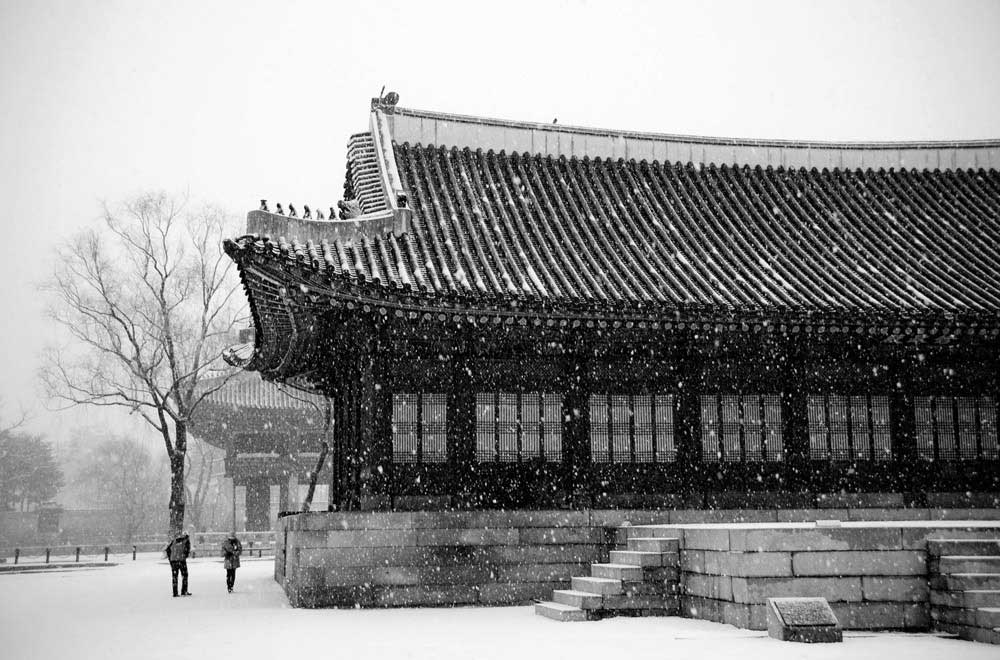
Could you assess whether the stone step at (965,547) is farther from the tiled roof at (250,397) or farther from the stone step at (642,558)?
the tiled roof at (250,397)

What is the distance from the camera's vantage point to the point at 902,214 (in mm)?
21797

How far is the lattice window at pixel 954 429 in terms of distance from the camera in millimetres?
18406

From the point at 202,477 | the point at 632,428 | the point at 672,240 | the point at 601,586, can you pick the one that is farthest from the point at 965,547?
the point at 202,477

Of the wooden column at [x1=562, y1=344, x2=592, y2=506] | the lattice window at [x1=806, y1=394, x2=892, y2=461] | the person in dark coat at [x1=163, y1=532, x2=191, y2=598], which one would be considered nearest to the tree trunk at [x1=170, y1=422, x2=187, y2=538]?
the person in dark coat at [x1=163, y1=532, x2=191, y2=598]

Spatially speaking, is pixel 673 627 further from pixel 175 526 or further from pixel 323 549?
pixel 175 526

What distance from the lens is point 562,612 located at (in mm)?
13352

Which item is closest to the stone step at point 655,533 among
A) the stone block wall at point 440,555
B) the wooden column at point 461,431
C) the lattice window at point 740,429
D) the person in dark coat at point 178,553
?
the stone block wall at point 440,555

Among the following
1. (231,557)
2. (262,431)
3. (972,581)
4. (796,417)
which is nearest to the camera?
(972,581)

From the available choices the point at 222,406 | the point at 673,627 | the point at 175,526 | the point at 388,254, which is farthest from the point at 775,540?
the point at 222,406

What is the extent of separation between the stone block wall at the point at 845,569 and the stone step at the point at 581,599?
226cm

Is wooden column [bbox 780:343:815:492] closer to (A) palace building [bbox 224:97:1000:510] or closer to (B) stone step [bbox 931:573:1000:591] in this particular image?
(A) palace building [bbox 224:97:1000:510]

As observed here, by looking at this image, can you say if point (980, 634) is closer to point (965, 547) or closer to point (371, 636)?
point (965, 547)

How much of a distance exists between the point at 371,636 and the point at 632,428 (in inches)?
294

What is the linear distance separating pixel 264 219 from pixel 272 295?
182cm
